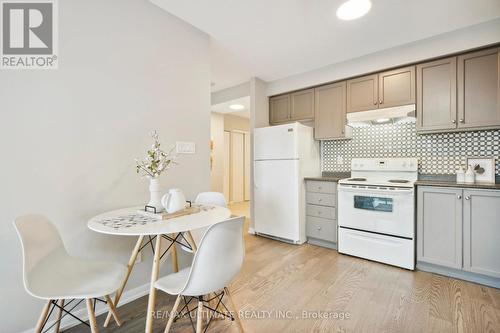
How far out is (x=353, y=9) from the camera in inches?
79.3

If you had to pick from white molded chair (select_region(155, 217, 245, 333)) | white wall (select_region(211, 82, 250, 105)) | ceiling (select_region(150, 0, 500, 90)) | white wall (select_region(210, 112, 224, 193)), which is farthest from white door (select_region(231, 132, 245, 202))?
white molded chair (select_region(155, 217, 245, 333))

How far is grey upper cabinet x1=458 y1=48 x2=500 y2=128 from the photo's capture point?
2.19 meters

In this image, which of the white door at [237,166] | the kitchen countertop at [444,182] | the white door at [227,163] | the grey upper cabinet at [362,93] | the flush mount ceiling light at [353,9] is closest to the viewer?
the flush mount ceiling light at [353,9]

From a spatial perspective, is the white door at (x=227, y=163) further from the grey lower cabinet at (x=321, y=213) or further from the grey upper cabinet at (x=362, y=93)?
the grey upper cabinet at (x=362, y=93)

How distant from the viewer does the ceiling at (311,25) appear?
1987 millimetres

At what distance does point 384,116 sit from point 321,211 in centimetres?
141

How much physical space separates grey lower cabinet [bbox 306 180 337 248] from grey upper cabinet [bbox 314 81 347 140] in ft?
2.35

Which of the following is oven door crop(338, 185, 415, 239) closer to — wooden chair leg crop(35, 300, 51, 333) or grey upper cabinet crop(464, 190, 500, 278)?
grey upper cabinet crop(464, 190, 500, 278)

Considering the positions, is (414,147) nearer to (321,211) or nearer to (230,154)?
(321,211)

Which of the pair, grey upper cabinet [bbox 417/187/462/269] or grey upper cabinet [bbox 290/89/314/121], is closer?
grey upper cabinet [bbox 417/187/462/269]

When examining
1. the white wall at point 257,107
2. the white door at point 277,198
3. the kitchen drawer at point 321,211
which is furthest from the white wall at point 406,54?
the kitchen drawer at point 321,211

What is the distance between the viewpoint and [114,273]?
4.36 feet

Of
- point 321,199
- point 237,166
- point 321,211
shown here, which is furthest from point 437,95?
point 237,166

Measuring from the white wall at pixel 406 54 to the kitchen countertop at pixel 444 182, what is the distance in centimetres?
134
